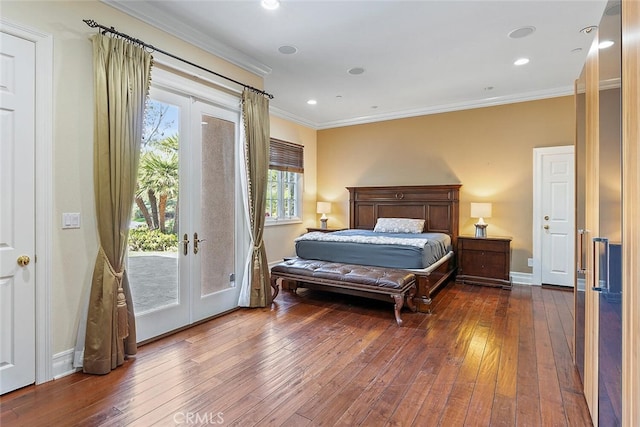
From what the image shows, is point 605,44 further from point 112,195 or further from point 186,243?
point 186,243

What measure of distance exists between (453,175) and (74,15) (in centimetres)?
546

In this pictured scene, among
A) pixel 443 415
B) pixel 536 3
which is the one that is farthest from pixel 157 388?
pixel 536 3

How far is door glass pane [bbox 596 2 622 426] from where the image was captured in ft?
4.35

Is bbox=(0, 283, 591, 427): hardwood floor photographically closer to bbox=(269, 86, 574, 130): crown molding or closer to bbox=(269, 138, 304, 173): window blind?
bbox=(269, 138, 304, 173): window blind

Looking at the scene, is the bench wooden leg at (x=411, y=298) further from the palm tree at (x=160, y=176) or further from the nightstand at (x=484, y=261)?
the palm tree at (x=160, y=176)

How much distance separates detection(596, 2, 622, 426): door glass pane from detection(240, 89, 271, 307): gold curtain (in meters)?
3.14

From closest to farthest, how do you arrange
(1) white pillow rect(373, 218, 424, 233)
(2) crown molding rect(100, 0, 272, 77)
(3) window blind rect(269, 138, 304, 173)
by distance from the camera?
(2) crown molding rect(100, 0, 272, 77)
(1) white pillow rect(373, 218, 424, 233)
(3) window blind rect(269, 138, 304, 173)

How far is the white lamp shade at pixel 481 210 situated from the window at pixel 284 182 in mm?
3287

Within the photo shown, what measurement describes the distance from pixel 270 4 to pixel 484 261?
4582 millimetres

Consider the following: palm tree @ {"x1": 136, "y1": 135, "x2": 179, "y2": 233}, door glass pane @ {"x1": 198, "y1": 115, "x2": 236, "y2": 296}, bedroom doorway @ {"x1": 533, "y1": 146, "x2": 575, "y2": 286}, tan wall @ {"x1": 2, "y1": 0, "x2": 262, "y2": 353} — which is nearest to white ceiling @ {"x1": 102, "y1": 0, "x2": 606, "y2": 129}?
tan wall @ {"x1": 2, "y1": 0, "x2": 262, "y2": 353}

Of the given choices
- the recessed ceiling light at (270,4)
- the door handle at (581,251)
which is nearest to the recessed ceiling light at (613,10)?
the door handle at (581,251)

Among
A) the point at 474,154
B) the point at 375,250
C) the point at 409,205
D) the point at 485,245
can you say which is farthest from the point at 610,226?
the point at 409,205

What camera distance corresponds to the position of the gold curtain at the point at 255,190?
12.6ft

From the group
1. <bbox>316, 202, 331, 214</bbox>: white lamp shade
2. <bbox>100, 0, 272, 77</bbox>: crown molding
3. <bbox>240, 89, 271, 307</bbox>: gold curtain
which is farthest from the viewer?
<bbox>316, 202, 331, 214</bbox>: white lamp shade
